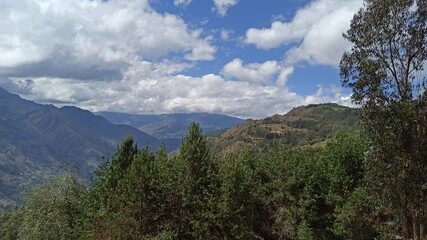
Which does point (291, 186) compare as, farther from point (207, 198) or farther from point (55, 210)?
point (55, 210)

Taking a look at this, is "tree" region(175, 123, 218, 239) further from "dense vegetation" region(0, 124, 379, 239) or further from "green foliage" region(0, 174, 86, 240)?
"green foliage" region(0, 174, 86, 240)

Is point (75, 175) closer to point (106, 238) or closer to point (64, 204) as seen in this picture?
point (64, 204)

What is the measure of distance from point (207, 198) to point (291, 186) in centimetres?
1148

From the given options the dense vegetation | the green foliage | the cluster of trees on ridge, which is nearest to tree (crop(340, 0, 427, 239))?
the cluster of trees on ridge

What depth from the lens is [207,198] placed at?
4459 centimetres

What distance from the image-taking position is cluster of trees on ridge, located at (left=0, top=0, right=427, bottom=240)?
2531cm

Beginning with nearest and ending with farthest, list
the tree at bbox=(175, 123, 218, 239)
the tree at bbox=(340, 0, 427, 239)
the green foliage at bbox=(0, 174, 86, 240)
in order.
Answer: the tree at bbox=(340, 0, 427, 239) < the tree at bbox=(175, 123, 218, 239) < the green foliage at bbox=(0, 174, 86, 240)

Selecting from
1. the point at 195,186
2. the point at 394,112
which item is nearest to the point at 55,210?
the point at 195,186

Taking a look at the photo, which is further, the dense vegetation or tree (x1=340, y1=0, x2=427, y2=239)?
the dense vegetation

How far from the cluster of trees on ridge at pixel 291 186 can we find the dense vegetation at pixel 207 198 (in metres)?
0.12

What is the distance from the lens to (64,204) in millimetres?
52438

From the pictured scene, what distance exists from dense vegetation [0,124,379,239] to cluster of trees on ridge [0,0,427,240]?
12 centimetres

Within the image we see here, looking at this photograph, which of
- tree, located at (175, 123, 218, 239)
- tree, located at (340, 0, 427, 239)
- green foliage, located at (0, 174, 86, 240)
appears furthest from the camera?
green foliage, located at (0, 174, 86, 240)

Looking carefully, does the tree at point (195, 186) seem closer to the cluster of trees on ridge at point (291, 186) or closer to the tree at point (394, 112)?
the cluster of trees on ridge at point (291, 186)
